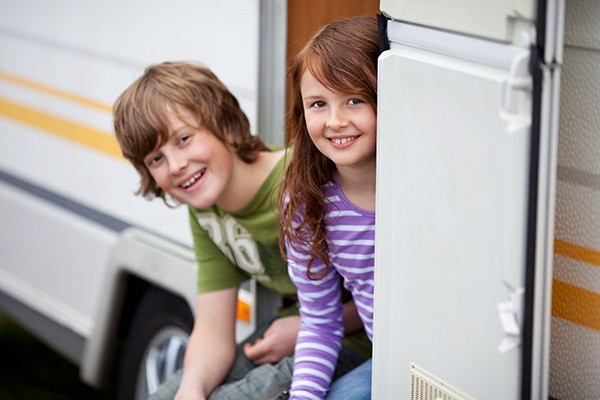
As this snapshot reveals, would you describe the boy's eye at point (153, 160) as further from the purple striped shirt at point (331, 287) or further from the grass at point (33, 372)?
the grass at point (33, 372)

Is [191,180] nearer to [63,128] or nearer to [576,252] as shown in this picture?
[576,252]

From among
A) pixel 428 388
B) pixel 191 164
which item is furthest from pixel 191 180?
pixel 428 388

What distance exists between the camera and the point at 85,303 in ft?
11.8

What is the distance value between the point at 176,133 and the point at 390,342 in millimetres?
944

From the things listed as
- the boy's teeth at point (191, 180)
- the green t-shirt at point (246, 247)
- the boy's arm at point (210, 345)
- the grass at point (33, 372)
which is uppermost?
the boy's teeth at point (191, 180)

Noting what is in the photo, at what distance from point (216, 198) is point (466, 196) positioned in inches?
40.3

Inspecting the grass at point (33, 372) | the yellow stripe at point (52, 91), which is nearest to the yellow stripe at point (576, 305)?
the yellow stripe at point (52, 91)

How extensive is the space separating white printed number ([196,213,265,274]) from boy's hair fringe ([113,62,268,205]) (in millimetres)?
210

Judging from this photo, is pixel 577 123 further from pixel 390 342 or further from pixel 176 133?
pixel 176 133

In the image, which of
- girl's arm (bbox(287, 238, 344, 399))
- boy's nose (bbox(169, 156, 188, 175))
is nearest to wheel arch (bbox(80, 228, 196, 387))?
boy's nose (bbox(169, 156, 188, 175))

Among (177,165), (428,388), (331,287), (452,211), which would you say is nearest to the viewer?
(452,211)

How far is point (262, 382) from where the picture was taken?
2303mm

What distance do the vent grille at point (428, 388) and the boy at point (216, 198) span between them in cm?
58

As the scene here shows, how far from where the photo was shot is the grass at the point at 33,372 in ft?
13.4
